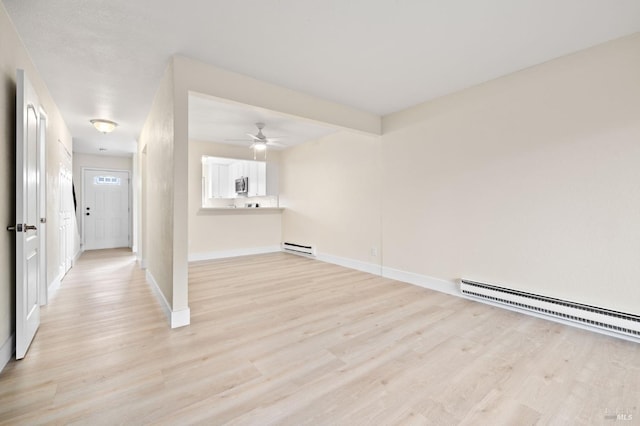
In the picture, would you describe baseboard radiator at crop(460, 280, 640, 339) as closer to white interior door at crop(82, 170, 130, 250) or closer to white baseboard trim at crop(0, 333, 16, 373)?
white baseboard trim at crop(0, 333, 16, 373)

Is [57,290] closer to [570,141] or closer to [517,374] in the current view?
[517,374]

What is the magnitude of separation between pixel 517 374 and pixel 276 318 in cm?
197

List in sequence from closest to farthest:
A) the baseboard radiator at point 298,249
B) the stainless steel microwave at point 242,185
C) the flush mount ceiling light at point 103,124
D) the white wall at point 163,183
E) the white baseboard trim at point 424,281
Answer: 1. the white wall at point 163,183
2. the white baseboard trim at point 424,281
3. the flush mount ceiling light at point 103,124
4. the baseboard radiator at point 298,249
5. the stainless steel microwave at point 242,185

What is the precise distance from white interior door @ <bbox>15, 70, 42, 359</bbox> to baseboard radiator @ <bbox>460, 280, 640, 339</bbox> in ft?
13.4

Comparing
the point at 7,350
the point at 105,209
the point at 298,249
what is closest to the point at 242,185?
the point at 298,249

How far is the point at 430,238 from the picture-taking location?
369cm

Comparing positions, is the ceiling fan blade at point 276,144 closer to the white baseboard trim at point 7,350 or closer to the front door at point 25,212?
the front door at point 25,212

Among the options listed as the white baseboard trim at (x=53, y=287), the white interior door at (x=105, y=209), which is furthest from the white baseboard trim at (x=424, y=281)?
the white interior door at (x=105, y=209)

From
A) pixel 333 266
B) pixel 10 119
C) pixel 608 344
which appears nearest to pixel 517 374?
pixel 608 344

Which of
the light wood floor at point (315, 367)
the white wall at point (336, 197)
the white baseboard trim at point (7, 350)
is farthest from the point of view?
the white wall at point (336, 197)

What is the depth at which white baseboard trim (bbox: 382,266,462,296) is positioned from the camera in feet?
11.3

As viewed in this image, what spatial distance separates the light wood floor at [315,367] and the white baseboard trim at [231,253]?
2.38m

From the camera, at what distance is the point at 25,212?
1.98 m

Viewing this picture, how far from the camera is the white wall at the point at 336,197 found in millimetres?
4574
